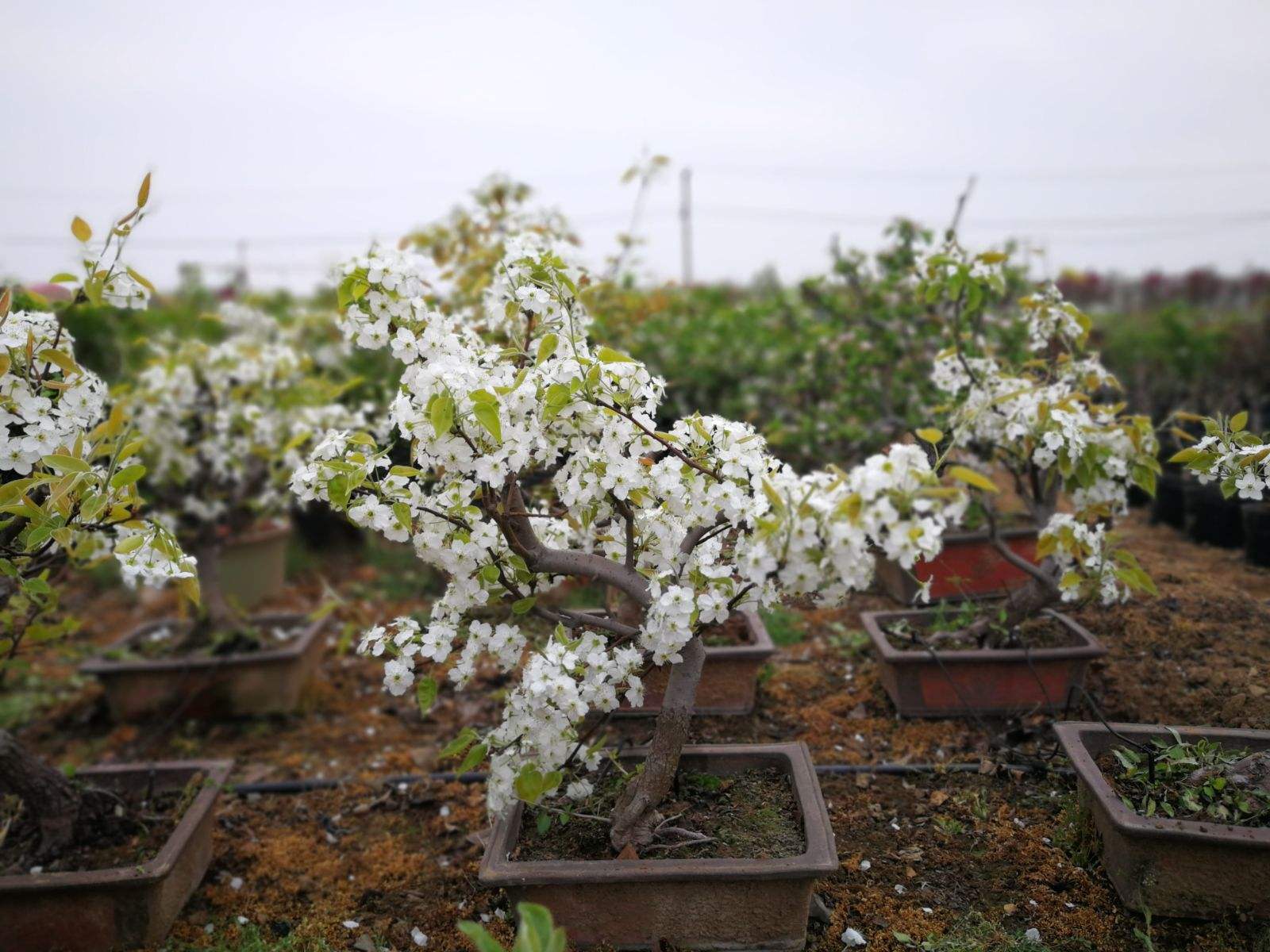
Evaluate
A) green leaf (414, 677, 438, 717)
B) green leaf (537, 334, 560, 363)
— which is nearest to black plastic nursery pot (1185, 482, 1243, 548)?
green leaf (537, 334, 560, 363)

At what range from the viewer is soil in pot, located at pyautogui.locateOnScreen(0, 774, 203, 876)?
251cm

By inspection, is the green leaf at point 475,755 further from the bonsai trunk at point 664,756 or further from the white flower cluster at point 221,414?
the white flower cluster at point 221,414

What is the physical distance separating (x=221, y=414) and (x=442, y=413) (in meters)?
2.41

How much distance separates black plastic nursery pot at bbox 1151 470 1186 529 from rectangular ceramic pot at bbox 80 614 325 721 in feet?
13.6

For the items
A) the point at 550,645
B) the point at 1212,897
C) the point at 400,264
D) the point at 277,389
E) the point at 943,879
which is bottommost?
the point at 943,879

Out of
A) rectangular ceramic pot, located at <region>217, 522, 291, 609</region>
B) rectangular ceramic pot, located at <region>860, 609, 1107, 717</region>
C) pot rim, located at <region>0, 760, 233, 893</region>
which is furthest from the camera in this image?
rectangular ceramic pot, located at <region>217, 522, 291, 609</region>

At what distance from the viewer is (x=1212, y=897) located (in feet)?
6.83

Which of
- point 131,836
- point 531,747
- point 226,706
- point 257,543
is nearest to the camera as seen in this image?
point 531,747

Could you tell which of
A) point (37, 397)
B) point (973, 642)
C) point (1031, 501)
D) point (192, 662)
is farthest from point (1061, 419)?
point (192, 662)

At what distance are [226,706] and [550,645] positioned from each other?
97.2 inches

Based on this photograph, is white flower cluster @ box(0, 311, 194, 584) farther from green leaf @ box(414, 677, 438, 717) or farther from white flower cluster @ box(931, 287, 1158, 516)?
white flower cluster @ box(931, 287, 1158, 516)

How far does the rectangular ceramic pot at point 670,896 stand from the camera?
6.62 feet

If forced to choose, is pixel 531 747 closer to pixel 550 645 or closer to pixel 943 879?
pixel 550 645

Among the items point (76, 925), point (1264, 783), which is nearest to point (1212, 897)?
point (1264, 783)
